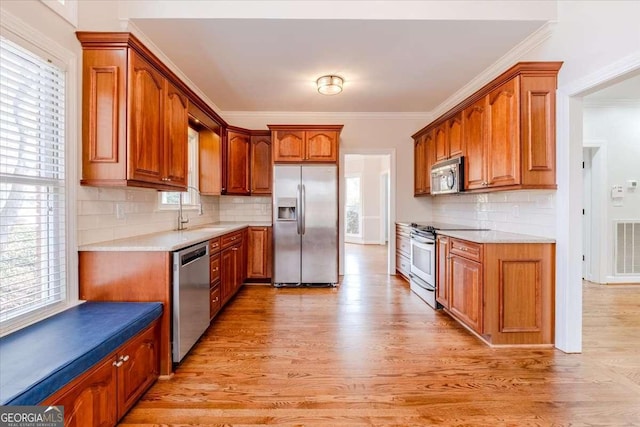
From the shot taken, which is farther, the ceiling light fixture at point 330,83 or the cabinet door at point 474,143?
the ceiling light fixture at point 330,83

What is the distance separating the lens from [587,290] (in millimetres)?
4062

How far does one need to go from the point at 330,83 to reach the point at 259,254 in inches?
103

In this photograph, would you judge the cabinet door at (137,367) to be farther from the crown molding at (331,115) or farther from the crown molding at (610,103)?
the crown molding at (610,103)

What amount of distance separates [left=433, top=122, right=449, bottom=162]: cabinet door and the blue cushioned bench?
366 cm

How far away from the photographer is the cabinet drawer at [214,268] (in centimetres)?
289

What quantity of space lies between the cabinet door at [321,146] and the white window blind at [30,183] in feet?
9.20

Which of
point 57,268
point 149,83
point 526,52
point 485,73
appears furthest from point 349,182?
point 57,268

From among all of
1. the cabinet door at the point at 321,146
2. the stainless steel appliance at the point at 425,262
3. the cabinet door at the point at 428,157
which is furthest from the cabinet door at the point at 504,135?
the cabinet door at the point at 321,146

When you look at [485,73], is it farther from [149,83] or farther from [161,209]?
[161,209]

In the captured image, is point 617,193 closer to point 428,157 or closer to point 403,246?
point 428,157

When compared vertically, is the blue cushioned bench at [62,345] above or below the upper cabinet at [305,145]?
below

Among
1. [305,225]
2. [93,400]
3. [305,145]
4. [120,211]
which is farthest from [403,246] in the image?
[93,400]

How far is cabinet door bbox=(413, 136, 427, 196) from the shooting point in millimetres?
4752

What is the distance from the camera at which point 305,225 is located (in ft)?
14.1
